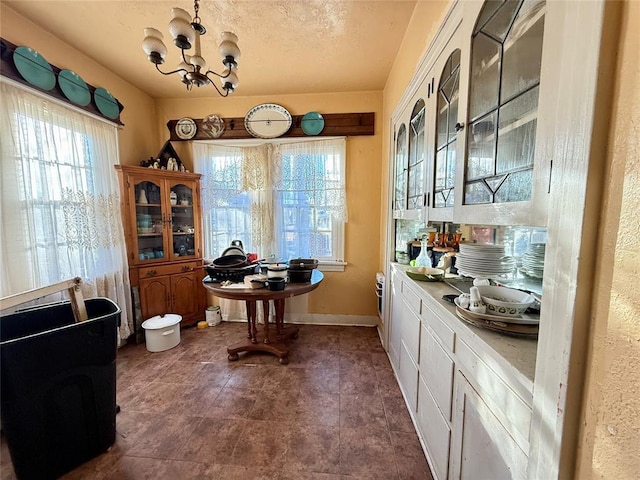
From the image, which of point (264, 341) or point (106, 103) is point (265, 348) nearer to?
point (264, 341)

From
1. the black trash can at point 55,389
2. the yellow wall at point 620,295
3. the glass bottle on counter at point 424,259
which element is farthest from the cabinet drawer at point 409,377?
the black trash can at point 55,389

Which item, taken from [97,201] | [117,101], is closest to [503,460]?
[97,201]

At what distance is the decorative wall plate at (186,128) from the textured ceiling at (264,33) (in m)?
0.44

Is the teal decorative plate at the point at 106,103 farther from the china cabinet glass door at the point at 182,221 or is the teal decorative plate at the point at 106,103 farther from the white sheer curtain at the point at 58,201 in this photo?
the china cabinet glass door at the point at 182,221

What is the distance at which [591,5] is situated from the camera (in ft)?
1.53

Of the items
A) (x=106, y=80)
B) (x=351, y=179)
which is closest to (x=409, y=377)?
(x=351, y=179)

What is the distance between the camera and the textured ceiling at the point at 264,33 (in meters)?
1.78

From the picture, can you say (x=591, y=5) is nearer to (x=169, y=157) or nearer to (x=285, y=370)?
(x=285, y=370)

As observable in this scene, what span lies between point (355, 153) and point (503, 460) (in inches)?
112

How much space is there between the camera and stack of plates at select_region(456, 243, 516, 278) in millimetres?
1161

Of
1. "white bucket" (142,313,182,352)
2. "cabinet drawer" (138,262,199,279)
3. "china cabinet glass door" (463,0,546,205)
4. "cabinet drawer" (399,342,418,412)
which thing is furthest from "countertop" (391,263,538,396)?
"cabinet drawer" (138,262,199,279)

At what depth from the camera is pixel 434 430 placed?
1.30 m

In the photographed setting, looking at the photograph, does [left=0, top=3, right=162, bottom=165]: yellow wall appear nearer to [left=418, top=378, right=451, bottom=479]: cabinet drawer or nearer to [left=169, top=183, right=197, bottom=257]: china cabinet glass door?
[left=169, top=183, right=197, bottom=257]: china cabinet glass door

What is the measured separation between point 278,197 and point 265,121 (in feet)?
2.95
